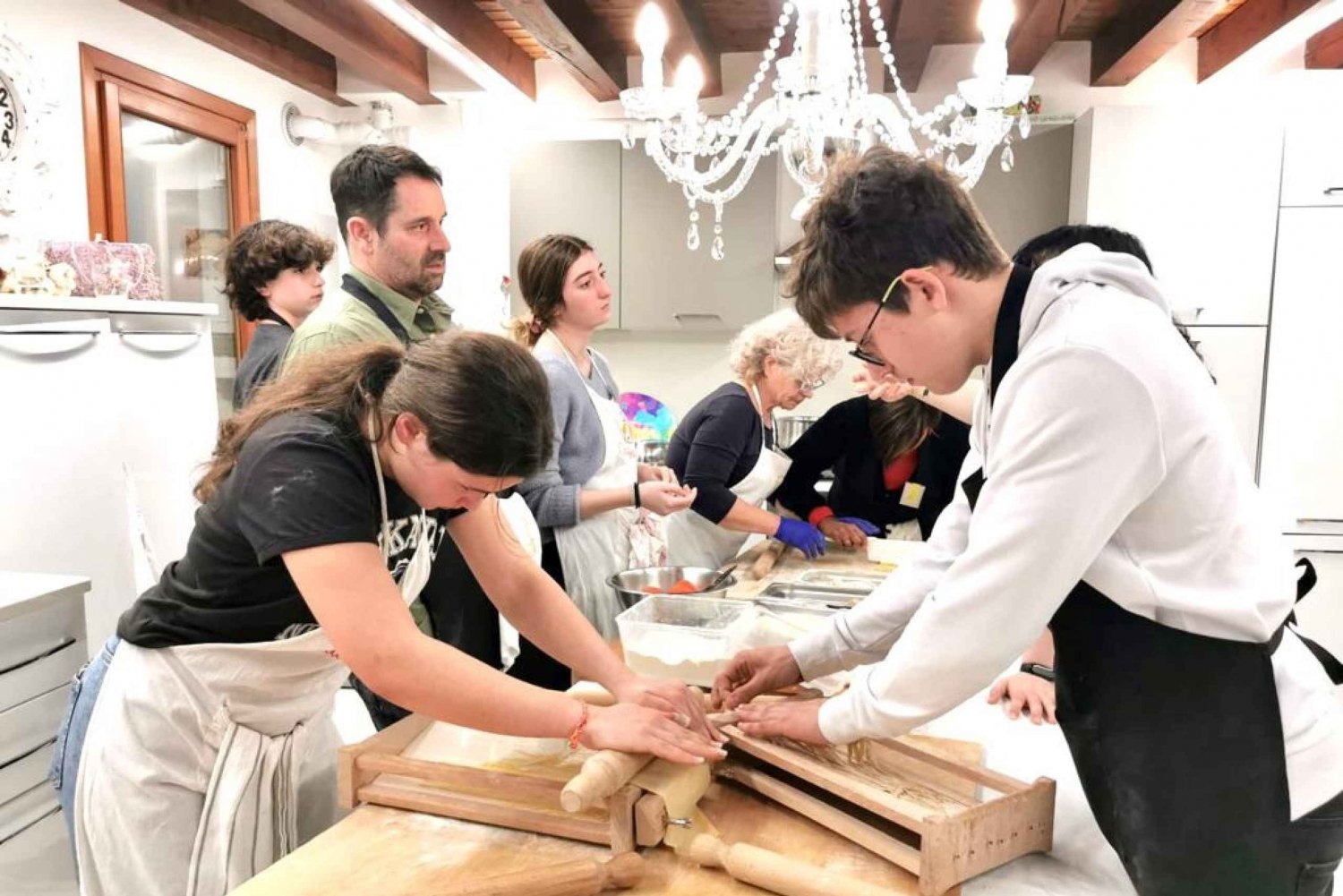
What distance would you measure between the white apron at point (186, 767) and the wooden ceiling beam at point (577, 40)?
2198mm

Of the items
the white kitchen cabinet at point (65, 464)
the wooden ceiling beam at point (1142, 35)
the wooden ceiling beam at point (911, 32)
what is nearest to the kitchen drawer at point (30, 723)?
the white kitchen cabinet at point (65, 464)

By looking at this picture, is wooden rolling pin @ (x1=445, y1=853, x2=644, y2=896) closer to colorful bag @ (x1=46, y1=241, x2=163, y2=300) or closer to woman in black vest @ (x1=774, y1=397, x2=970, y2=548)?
woman in black vest @ (x1=774, y1=397, x2=970, y2=548)

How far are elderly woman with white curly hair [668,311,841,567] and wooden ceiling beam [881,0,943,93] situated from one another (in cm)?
140

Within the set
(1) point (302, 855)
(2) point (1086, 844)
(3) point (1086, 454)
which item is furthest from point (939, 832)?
(1) point (302, 855)

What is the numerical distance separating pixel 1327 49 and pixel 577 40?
2.86 m

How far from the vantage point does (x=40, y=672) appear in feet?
6.45

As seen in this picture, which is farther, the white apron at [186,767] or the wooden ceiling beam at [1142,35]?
the wooden ceiling beam at [1142,35]

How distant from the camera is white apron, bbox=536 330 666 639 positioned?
2094 mm

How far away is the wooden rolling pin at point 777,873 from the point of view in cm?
86

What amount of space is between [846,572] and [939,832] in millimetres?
1285

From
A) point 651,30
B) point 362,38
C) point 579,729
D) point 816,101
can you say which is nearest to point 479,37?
point 362,38

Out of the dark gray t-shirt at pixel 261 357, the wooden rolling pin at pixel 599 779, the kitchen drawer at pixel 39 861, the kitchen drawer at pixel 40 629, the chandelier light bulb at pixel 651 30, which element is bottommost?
the kitchen drawer at pixel 39 861

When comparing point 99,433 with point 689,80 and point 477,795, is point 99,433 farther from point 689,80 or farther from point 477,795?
point 477,795

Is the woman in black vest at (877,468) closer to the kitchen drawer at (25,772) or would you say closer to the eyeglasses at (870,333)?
the eyeglasses at (870,333)
